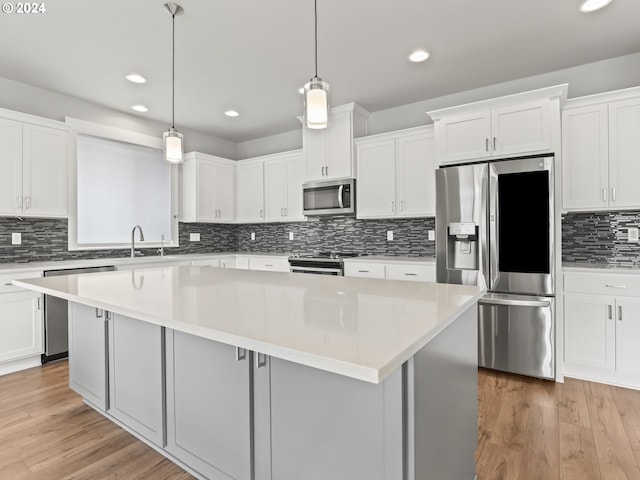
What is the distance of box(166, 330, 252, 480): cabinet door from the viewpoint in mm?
1366

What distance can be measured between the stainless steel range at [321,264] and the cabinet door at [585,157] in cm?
215

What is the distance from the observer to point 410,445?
1006 millimetres

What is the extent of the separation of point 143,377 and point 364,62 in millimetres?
2922

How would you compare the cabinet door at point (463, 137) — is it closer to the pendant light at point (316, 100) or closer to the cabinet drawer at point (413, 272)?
the cabinet drawer at point (413, 272)

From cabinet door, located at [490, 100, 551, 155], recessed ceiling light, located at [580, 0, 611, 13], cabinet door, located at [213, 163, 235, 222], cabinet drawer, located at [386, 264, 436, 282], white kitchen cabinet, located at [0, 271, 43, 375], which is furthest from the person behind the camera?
cabinet door, located at [213, 163, 235, 222]

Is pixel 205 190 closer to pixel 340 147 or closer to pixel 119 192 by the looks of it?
pixel 119 192

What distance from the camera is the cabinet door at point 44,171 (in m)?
3.35

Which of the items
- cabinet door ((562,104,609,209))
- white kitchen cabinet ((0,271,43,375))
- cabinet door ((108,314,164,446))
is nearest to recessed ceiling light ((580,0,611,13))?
cabinet door ((562,104,609,209))

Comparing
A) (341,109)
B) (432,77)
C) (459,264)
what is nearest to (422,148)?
(432,77)

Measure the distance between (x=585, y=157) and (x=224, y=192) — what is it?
4.29 meters

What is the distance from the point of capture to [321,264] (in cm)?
405

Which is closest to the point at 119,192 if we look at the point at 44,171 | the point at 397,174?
the point at 44,171

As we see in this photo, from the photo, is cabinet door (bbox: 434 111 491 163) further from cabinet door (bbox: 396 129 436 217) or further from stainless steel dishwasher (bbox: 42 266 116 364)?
stainless steel dishwasher (bbox: 42 266 116 364)

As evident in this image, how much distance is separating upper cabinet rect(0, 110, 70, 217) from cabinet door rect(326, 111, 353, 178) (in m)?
2.80
